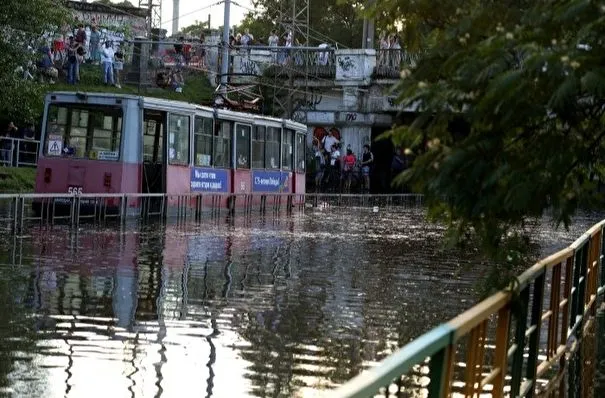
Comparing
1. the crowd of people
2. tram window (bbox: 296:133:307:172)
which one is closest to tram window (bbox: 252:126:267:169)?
tram window (bbox: 296:133:307:172)

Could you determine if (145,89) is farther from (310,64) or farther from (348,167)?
(310,64)

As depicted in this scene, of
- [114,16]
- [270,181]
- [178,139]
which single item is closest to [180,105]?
[178,139]

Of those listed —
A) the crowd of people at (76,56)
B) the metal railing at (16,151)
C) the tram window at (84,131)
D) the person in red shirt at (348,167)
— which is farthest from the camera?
the person in red shirt at (348,167)

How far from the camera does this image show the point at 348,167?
56531 millimetres

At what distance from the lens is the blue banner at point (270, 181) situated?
38719 millimetres

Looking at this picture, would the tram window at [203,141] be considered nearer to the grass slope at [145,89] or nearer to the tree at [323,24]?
the grass slope at [145,89]

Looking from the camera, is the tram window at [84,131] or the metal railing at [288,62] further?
the metal railing at [288,62]

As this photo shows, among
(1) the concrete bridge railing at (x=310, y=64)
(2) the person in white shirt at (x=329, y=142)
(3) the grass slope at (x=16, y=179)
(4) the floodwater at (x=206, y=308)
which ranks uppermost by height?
(1) the concrete bridge railing at (x=310, y=64)

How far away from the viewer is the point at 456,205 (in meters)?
7.14

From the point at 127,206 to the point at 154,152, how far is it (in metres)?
2.96

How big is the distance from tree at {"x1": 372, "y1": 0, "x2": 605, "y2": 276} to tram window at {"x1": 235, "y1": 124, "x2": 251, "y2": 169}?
28.8m

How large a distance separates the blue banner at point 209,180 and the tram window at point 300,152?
6.85 metres

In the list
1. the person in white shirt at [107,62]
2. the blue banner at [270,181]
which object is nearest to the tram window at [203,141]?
the blue banner at [270,181]

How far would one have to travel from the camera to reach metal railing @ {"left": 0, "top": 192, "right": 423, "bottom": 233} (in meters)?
27.5
